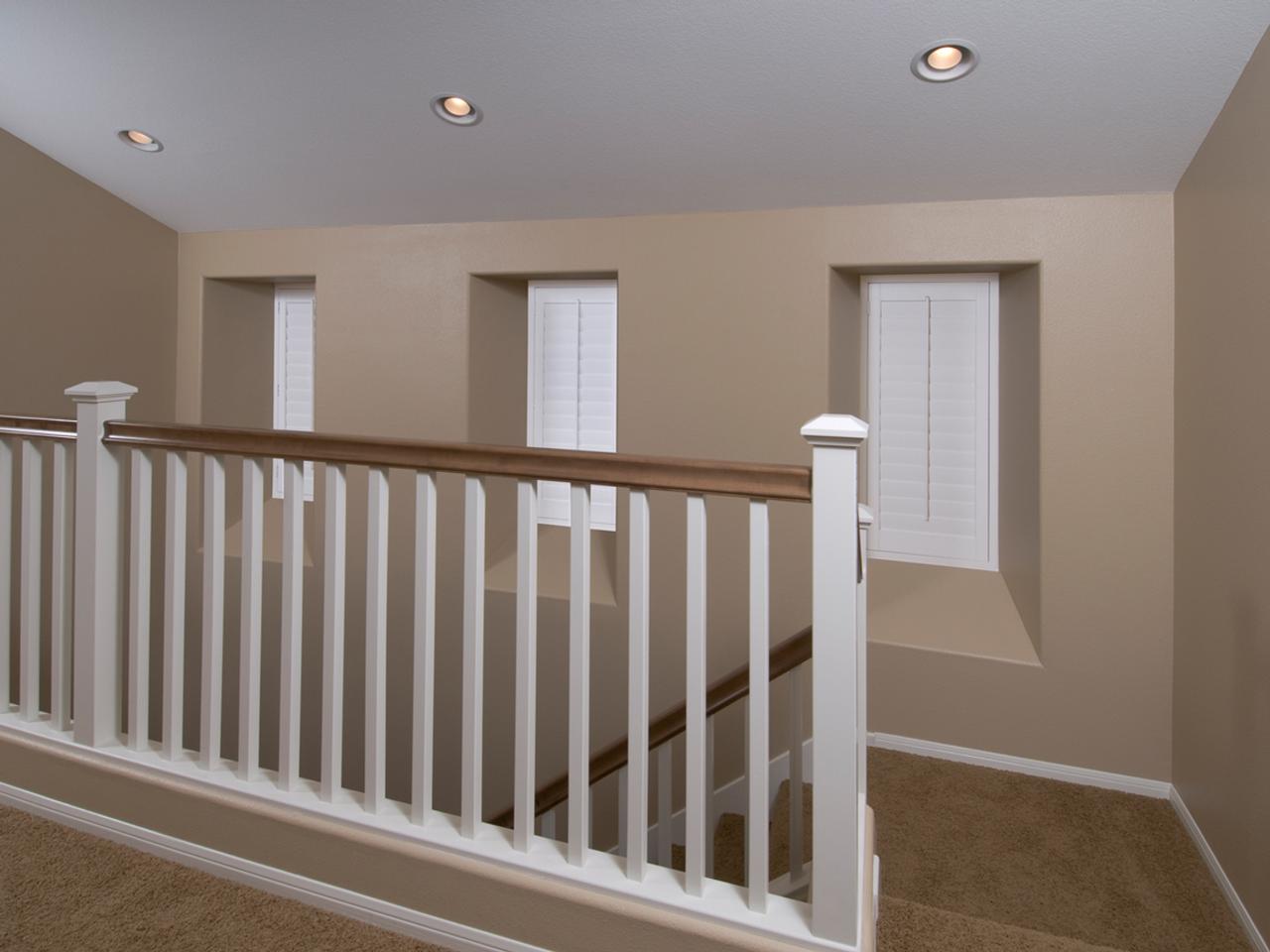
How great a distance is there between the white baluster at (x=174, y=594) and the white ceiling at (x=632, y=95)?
1596 millimetres

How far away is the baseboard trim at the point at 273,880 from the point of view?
5.56ft

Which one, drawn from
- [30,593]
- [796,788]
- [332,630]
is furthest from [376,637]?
[796,788]

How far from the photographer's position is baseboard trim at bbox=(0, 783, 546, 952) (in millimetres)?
1695

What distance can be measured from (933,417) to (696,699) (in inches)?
97.2

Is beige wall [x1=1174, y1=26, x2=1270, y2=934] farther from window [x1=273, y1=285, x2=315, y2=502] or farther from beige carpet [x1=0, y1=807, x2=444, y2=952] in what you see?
window [x1=273, y1=285, x2=315, y2=502]

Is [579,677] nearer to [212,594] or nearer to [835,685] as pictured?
[835,685]

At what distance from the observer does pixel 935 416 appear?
3.69 meters

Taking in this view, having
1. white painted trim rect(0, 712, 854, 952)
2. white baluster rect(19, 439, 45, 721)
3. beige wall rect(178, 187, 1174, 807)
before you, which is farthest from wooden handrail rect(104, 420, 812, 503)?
beige wall rect(178, 187, 1174, 807)

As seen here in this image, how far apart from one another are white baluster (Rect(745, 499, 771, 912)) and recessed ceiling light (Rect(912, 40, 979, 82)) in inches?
65.0

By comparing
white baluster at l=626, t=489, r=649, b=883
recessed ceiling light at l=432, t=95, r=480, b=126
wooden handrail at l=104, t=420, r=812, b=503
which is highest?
recessed ceiling light at l=432, t=95, r=480, b=126

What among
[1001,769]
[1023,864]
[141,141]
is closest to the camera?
[1023,864]

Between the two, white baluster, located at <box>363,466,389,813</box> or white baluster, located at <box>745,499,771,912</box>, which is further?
white baluster, located at <box>363,466,389,813</box>

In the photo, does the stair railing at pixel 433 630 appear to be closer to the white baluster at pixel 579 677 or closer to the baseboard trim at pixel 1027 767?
the white baluster at pixel 579 677

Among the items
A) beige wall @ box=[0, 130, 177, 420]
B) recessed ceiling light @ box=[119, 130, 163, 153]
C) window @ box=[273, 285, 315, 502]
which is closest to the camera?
recessed ceiling light @ box=[119, 130, 163, 153]
